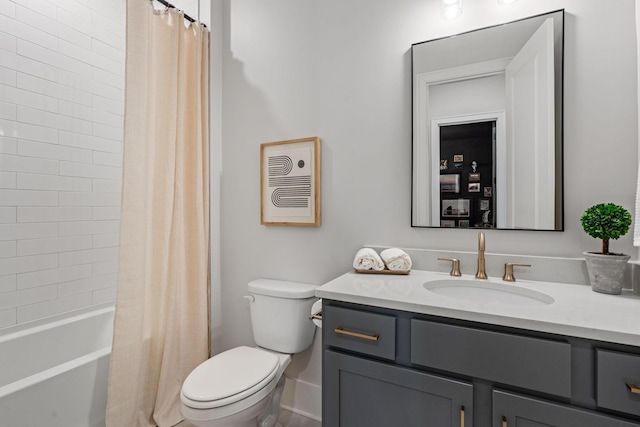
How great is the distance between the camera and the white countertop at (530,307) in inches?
34.2

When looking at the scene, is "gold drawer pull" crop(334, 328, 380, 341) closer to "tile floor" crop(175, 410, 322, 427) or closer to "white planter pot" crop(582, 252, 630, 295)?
"white planter pot" crop(582, 252, 630, 295)

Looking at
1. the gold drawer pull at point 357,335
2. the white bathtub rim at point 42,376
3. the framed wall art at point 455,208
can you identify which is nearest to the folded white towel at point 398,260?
the framed wall art at point 455,208

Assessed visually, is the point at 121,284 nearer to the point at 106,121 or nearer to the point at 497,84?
the point at 106,121

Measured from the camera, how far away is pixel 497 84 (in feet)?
4.78

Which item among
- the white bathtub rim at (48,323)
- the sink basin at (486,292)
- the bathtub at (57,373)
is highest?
the sink basin at (486,292)

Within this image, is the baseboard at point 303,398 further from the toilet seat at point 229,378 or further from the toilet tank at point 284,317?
the toilet seat at point 229,378

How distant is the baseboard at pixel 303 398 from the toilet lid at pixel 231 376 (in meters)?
0.40

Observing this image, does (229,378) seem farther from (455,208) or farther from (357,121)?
(357,121)

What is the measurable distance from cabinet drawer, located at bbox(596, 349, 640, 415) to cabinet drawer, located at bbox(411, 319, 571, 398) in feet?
0.22

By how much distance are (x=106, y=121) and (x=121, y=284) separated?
3.98ft

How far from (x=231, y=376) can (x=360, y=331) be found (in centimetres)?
69

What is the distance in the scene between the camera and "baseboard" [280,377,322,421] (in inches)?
74.1

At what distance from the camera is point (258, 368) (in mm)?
1538

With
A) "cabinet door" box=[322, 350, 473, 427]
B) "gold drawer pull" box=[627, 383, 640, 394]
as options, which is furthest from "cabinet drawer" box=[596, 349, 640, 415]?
"cabinet door" box=[322, 350, 473, 427]
